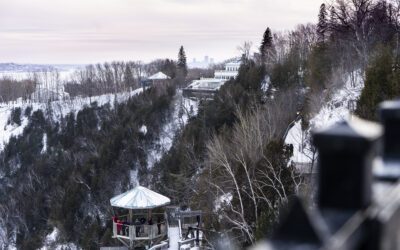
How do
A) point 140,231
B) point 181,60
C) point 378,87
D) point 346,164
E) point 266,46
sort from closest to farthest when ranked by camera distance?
point 346,164, point 140,231, point 378,87, point 266,46, point 181,60

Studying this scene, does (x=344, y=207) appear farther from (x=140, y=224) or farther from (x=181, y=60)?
(x=181, y=60)

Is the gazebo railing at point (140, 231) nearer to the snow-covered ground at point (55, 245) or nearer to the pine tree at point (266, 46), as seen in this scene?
the snow-covered ground at point (55, 245)

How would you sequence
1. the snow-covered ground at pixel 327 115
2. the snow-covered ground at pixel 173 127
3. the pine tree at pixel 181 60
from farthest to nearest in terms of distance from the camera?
the pine tree at pixel 181 60 → the snow-covered ground at pixel 173 127 → the snow-covered ground at pixel 327 115

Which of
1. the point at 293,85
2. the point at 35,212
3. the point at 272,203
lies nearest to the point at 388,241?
the point at 272,203

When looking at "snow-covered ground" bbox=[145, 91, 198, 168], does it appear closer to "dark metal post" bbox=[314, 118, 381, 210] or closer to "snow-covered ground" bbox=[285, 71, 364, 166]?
"snow-covered ground" bbox=[285, 71, 364, 166]

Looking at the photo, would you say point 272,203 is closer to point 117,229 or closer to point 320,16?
point 117,229

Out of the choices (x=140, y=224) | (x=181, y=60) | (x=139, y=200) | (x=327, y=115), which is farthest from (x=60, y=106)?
(x=140, y=224)

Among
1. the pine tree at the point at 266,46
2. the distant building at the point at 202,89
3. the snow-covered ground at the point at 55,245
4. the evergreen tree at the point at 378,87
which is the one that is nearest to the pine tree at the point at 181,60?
the distant building at the point at 202,89

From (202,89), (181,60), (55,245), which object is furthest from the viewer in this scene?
(181,60)
